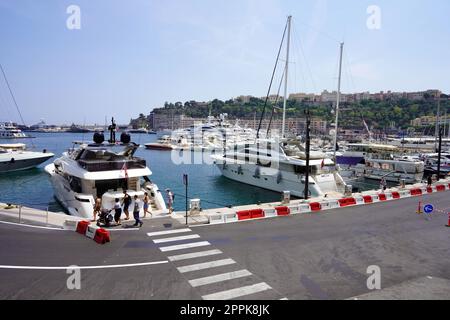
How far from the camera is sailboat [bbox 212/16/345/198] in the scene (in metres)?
31.5

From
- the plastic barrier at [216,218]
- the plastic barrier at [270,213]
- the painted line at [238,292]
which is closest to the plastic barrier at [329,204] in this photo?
the plastic barrier at [270,213]

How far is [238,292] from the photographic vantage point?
29.2 feet

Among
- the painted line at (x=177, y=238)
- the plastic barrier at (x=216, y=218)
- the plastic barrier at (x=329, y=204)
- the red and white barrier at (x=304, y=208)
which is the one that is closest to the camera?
the painted line at (x=177, y=238)

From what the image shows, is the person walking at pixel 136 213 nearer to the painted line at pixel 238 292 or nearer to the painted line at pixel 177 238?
the painted line at pixel 177 238

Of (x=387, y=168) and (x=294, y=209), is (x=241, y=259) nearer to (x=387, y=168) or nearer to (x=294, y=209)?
(x=294, y=209)

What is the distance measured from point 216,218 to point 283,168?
1893 cm

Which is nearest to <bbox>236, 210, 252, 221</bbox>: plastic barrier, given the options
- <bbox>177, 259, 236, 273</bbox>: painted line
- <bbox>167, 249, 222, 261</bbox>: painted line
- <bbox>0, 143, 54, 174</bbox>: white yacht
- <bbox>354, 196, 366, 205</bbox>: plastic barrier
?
<bbox>167, 249, 222, 261</bbox>: painted line

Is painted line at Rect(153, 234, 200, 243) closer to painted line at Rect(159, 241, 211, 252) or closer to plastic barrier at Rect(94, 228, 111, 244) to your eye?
painted line at Rect(159, 241, 211, 252)

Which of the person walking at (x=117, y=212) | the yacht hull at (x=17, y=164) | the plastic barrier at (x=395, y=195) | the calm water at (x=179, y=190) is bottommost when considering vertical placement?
the calm water at (x=179, y=190)

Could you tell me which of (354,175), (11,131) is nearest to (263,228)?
(354,175)

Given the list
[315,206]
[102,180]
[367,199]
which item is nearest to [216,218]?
[315,206]

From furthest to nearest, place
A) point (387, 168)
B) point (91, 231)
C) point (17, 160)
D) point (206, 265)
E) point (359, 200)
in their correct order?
1. point (387, 168)
2. point (17, 160)
3. point (359, 200)
4. point (91, 231)
5. point (206, 265)

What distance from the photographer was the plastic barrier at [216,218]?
16203 mm

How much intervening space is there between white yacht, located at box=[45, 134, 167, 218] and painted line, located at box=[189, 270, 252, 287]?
330 inches
